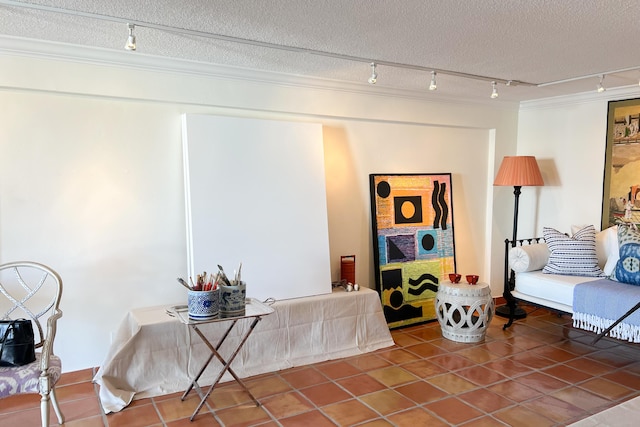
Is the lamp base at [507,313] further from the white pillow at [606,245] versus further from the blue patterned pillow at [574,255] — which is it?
the white pillow at [606,245]

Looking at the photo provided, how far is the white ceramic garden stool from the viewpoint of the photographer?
4137 mm

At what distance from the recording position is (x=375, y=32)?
2914mm

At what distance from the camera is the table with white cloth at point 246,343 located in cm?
318

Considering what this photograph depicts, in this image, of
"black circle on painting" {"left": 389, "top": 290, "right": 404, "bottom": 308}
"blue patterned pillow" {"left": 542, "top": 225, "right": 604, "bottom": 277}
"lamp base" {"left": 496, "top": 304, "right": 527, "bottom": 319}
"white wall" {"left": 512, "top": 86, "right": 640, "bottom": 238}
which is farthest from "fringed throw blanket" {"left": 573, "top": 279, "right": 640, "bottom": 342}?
"black circle on painting" {"left": 389, "top": 290, "right": 404, "bottom": 308}

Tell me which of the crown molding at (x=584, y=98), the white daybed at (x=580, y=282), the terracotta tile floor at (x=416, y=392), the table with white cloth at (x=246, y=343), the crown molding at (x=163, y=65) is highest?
the crown molding at (x=163, y=65)

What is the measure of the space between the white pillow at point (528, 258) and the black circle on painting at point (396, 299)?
1080mm

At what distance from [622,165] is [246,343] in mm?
3833

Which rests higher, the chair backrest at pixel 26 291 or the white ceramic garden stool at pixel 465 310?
the chair backrest at pixel 26 291

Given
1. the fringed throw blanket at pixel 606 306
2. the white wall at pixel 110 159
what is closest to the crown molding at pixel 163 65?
the white wall at pixel 110 159

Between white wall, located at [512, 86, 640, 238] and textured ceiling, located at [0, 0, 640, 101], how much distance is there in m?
0.87

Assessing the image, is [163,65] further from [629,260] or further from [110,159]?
[629,260]

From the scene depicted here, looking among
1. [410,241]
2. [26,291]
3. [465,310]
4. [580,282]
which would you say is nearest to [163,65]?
[26,291]

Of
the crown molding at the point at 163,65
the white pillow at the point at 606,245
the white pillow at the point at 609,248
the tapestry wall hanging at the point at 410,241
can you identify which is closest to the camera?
the crown molding at the point at 163,65

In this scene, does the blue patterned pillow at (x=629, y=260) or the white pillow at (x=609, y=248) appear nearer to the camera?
the blue patterned pillow at (x=629, y=260)
